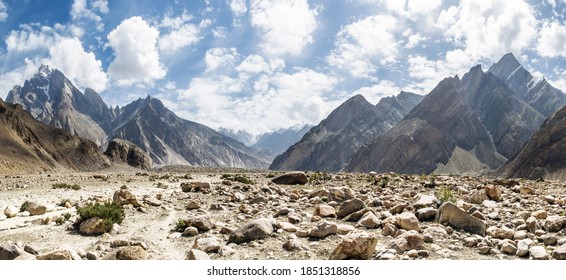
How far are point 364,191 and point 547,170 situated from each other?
616 feet

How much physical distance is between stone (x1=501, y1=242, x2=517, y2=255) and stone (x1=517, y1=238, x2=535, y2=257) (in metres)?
0.17

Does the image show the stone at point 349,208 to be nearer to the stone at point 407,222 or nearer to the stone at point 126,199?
the stone at point 407,222

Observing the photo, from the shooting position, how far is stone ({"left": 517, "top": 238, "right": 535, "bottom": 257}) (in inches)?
471

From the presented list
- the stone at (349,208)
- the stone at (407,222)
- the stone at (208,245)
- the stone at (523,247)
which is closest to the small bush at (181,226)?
the stone at (208,245)

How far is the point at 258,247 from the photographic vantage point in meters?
13.4

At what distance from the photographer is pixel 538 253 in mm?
11625

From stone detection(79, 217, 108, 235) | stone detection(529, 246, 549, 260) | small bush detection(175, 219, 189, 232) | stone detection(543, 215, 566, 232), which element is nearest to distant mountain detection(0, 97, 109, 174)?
stone detection(79, 217, 108, 235)

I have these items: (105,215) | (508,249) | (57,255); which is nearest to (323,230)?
(508,249)

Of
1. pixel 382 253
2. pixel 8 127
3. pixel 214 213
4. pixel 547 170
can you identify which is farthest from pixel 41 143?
pixel 547 170

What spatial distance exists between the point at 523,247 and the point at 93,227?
1427 cm

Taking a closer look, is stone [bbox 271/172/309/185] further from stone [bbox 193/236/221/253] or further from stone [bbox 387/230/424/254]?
stone [bbox 387/230/424/254]

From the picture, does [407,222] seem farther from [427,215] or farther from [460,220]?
[427,215]

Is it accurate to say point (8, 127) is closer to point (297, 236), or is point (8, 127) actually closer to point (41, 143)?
point (41, 143)

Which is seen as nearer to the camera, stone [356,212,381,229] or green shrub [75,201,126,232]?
stone [356,212,381,229]
